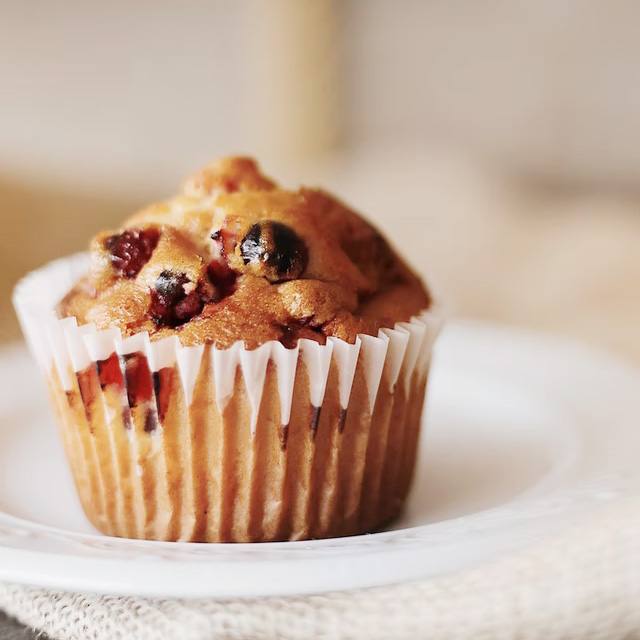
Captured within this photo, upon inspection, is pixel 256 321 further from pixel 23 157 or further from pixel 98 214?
pixel 23 157

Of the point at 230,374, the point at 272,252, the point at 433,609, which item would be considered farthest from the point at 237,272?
the point at 433,609

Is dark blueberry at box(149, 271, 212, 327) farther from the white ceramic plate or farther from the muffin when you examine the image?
the white ceramic plate

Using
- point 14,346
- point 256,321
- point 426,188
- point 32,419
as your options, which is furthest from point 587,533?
point 426,188

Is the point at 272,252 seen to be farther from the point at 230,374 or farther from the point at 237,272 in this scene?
the point at 230,374

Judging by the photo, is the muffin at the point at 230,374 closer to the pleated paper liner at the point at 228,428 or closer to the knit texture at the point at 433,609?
the pleated paper liner at the point at 228,428

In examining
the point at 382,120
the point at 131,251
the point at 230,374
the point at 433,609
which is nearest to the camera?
the point at 433,609

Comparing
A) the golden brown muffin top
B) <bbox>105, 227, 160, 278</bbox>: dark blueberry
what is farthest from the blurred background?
<bbox>105, 227, 160, 278</bbox>: dark blueberry
